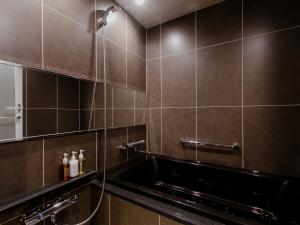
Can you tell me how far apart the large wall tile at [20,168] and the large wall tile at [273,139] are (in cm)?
169

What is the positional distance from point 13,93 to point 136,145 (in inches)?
49.8

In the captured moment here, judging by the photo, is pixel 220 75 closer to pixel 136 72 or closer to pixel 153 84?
pixel 153 84

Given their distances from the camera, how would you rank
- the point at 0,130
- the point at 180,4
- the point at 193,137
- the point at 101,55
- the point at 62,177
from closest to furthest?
the point at 0,130 → the point at 62,177 → the point at 101,55 → the point at 180,4 → the point at 193,137

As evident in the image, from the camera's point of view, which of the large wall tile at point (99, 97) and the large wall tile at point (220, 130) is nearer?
the large wall tile at point (99, 97)

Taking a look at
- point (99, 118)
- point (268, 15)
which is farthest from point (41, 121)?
point (268, 15)

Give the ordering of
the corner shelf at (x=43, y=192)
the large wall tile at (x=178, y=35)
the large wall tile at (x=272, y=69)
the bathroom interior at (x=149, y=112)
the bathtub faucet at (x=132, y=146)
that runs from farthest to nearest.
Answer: the large wall tile at (x=178, y=35) → the bathtub faucet at (x=132, y=146) → the large wall tile at (x=272, y=69) → the bathroom interior at (x=149, y=112) → the corner shelf at (x=43, y=192)

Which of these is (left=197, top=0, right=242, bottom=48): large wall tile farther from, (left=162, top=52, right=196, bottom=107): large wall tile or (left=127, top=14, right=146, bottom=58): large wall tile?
(left=127, top=14, right=146, bottom=58): large wall tile

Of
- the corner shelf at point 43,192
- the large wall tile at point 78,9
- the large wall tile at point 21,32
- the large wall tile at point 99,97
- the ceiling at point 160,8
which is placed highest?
the ceiling at point 160,8

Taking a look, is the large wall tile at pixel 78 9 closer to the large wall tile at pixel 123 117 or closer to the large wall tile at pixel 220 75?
the large wall tile at pixel 123 117

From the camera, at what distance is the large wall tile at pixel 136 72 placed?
1.82 metres

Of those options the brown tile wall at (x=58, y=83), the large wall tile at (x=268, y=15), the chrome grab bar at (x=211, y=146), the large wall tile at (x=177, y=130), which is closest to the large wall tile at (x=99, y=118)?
the brown tile wall at (x=58, y=83)

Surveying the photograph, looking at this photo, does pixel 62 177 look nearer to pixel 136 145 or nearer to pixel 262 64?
pixel 136 145

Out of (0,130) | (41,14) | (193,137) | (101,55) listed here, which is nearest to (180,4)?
(101,55)

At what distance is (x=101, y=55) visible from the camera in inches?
56.4
